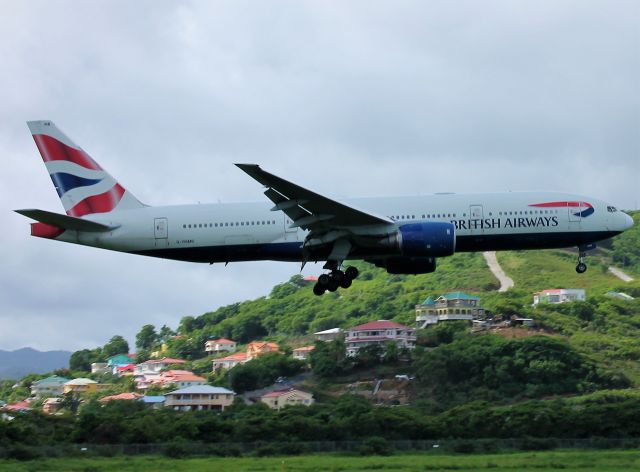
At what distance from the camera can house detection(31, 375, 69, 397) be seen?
14984 cm

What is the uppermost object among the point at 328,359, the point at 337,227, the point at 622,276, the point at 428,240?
the point at 622,276

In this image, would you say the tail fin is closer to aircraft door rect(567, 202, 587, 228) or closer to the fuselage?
the fuselage

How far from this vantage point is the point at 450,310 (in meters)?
149

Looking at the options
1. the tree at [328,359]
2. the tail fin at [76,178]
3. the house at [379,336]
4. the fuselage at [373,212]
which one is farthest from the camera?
the house at [379,336]

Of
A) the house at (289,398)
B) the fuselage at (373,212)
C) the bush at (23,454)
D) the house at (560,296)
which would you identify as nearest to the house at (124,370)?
the house at (560,296)

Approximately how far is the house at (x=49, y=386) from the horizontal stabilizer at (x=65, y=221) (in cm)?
10240

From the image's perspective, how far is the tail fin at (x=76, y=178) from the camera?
5003 cm

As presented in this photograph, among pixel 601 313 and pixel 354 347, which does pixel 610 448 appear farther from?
pixel 601 313

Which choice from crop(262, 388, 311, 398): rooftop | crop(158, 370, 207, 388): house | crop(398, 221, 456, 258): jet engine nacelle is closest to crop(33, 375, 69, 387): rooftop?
crop(158, 370, 207, 388): house

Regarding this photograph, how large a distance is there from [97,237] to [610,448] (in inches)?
992

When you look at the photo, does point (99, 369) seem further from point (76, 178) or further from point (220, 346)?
point (76, 178)

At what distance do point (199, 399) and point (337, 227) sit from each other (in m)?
49.5

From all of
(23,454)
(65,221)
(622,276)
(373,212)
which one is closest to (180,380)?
(23,454)

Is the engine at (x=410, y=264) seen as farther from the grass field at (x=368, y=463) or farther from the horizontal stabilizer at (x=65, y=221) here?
the horizontal stabilizer at (x=65, y=221)
